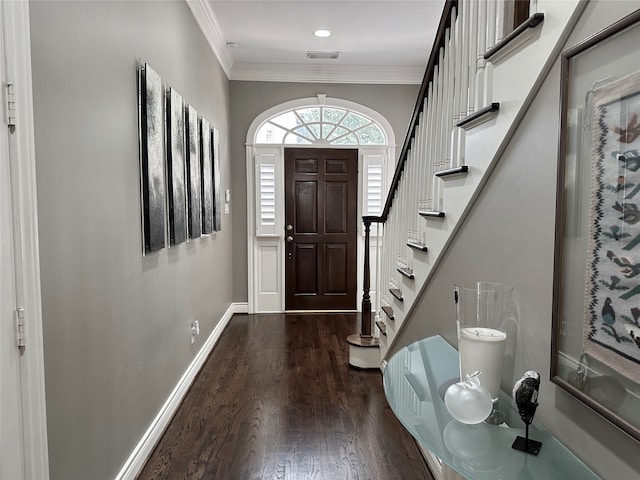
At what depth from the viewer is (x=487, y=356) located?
4.18ft

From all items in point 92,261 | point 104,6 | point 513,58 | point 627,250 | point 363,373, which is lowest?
point 363,373

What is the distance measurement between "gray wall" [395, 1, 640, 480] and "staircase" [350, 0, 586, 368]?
0.22ft

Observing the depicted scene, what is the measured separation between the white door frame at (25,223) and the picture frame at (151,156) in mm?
954

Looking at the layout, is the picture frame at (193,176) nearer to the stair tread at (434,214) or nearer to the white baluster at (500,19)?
the stair tread at (434,214)

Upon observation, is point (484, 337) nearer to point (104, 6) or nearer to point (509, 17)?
point (509, 17)


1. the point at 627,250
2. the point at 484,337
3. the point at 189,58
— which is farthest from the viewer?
the point at 189,58

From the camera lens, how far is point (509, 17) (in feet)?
4.86

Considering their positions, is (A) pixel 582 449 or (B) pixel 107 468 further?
(B) pixel 107 468

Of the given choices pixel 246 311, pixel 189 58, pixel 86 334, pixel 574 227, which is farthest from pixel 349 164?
pixel 574 227

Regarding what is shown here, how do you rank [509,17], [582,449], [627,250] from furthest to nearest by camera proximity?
[509,17] < [582,449] < [627,250]

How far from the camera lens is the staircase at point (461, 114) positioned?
4.22 ft

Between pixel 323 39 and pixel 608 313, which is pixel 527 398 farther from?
pixel 323 39

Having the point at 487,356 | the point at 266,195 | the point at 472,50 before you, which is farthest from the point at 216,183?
the point at 487,356

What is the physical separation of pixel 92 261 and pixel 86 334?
270 millimetres
